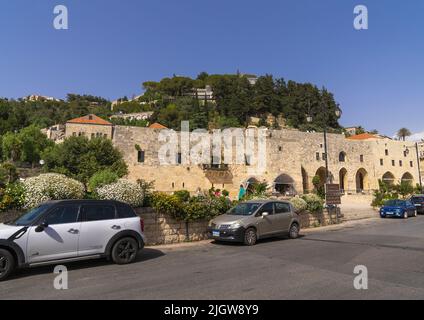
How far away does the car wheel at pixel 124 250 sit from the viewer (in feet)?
24.2

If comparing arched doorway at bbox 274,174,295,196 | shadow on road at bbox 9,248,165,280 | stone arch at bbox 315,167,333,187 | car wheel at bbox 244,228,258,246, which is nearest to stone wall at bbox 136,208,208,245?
shadow on road at bbox 9,248,165,280

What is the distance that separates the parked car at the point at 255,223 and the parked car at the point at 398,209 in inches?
509

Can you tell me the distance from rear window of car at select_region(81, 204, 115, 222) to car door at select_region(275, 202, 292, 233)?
6065 millimetres

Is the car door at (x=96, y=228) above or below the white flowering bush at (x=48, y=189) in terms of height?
below

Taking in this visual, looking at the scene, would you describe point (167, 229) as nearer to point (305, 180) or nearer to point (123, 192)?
point (123, 192)

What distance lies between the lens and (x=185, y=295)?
5000 millimetres

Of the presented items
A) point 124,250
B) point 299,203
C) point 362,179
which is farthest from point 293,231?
point 362,179

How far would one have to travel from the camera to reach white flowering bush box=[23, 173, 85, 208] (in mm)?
8555

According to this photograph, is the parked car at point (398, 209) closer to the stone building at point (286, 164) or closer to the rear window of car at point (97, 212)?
the stone building at point (286, 164)

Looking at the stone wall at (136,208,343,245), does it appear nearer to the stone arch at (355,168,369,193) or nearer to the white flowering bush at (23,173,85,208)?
the white flowering bush at (23,173,85,208)

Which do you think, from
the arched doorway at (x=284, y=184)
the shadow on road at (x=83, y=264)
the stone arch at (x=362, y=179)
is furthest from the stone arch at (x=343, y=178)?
the shadow on road at (x=83, y=264)

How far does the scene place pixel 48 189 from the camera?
8797 millimetres

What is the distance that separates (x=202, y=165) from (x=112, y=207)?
31117 mm
